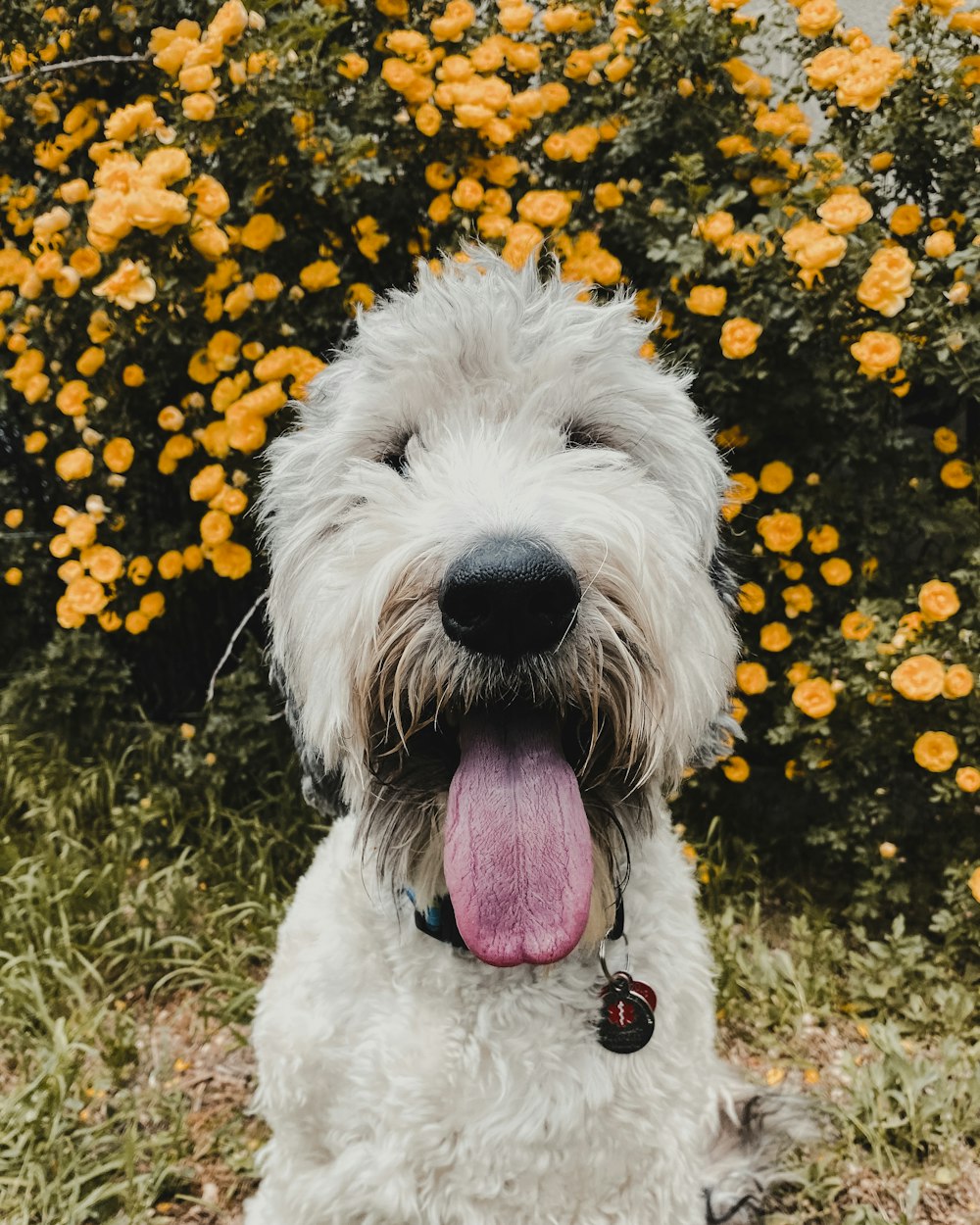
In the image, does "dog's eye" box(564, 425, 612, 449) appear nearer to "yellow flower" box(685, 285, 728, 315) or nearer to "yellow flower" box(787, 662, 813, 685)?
"yellow flower" box(685, 285, 728, 315)

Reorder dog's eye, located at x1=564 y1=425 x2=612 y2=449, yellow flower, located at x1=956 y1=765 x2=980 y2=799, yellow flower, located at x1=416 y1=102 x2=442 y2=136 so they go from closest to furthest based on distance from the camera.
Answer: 1. dog's eye, located at x1=564 y1=425 x2=612 y2=449
2. yellow flower, located at x1=956 y1=765 x2=980 y2=799
3. yellow flower, located at x1=416 y1=102 x2=442 y2=136

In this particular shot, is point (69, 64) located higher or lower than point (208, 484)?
higher

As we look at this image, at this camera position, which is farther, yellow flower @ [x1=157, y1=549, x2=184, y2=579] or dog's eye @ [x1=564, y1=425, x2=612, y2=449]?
yellow flower @ [x1=157, y1=549, x2=184, y2=579]

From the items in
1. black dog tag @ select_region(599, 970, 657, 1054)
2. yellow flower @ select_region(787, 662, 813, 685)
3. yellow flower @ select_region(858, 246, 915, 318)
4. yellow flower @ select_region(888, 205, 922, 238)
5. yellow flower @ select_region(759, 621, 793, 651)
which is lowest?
yellow flower @ select_region(787, 662, 813, 685)

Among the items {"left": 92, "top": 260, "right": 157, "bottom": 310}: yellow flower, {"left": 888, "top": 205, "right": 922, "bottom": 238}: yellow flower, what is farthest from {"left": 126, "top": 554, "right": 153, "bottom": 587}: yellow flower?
{"left": 888, "top": 205, "right": 922, "bottom": 238}: yellow flower

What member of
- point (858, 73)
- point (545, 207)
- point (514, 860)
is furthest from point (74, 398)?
point (858, 73)

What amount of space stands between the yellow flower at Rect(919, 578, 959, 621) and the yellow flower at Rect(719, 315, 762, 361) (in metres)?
0.80

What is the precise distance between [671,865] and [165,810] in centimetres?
210

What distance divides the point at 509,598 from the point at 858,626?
5.54 ft

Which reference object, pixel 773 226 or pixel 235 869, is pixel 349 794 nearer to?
pixel 235 869

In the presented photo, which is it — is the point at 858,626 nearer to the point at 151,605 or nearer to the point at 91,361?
the point at 151,605

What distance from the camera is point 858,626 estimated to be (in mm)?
2719

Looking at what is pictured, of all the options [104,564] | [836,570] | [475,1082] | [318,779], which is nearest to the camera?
[475,1082]

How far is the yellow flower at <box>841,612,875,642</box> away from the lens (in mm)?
2713
